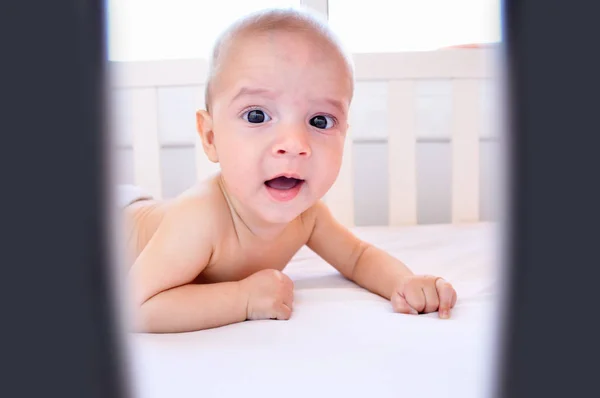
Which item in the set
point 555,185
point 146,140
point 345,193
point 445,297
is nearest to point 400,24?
point 345,193

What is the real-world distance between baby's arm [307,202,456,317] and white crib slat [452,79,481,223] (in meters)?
0.72

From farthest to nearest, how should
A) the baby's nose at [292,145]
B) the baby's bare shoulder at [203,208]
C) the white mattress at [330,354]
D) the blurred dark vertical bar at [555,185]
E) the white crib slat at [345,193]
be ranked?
the white crib slat at [345,193] < the baby's bare shoulder at [203,208] < the baby's nose at [292,145] < the white mattress at [330,354] < the blurred dark vertical bar at [555,185]

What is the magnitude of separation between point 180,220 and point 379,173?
1174 millimetres

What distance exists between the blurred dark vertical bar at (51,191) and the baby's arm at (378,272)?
25.3 inches

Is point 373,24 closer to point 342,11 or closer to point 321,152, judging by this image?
point 342,11

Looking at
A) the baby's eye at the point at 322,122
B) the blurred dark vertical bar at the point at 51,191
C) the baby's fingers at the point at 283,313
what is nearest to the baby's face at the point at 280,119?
the baby's eye at the point at 322,122

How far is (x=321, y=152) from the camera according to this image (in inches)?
28.6

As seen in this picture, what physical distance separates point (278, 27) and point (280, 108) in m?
0.11

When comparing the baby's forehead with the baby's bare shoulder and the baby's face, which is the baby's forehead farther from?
the baby's bare shoulder

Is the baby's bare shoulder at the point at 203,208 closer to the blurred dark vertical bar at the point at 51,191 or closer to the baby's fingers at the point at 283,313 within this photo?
the baby's fingers at the point at 283,313

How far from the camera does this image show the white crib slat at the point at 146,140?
1.58 metres

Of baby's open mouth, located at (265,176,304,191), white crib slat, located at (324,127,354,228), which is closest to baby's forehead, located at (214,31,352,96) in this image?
baby's open mouth, located at (265,176,304,191)

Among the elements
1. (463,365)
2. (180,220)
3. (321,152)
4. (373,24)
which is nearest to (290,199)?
(321,152)

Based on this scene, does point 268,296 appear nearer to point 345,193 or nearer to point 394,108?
point 345,193
